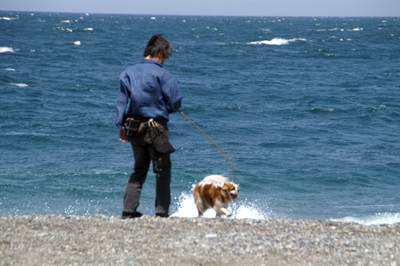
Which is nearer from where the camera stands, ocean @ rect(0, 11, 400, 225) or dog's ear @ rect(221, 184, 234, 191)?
dog's ear @ rect(221, 184, 234, 191)

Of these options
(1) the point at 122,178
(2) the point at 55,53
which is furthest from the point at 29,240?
(2) the point at 55,53

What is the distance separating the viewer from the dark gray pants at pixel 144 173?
4.89m

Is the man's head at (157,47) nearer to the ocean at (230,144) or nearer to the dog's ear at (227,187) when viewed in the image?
the dog's ear at (227,187)

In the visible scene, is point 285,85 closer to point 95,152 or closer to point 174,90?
point 95,152

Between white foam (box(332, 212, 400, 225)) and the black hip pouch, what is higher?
the black hip pouch

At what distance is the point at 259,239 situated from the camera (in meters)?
4.38

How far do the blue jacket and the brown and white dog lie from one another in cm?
106

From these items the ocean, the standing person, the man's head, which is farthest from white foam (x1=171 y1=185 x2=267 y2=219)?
the man's head

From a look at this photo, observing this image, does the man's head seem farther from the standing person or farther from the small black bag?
the small black bag

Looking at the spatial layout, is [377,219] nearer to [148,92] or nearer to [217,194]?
[217,194]

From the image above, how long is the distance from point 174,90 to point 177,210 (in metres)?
4.48

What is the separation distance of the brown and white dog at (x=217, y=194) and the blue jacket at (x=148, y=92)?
3.48ft

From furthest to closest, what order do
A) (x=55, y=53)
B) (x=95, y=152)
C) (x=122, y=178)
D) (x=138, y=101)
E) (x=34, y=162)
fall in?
1. (x=55, y=53)
2. (x=95, y=152)
3. (x=34, y=162)
4. (x=122, y=178)
5. (x=138, y=101)

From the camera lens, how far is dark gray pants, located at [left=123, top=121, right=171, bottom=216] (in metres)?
4.89
